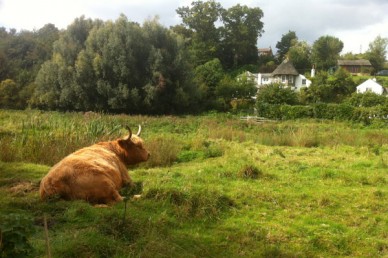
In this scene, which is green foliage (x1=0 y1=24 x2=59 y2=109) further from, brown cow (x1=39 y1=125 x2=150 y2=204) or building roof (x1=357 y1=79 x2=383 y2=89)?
building roof (x1=357 y1=79 x2=383 y2=89)

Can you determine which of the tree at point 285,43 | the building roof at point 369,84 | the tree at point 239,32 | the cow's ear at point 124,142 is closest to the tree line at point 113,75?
the building roof at point 369,84

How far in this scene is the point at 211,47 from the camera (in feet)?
208

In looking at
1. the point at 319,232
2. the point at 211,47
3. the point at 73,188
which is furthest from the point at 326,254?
the point at 211,47

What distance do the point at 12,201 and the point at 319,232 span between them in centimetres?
428

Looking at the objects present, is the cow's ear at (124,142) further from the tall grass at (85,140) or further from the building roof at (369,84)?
the building roof at (369,84)

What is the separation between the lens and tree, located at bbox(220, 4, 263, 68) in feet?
219

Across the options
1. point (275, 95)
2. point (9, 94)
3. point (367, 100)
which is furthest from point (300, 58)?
point (9, 94)

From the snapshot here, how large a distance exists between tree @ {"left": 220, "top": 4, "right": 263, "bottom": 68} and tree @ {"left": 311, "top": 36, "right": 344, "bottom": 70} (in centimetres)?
1051

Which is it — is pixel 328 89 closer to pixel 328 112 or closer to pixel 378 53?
pixel 328 112

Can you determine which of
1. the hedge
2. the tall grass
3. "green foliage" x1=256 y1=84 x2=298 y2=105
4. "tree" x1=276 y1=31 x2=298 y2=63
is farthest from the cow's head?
"tree" x1=276 y1=31 x2=298 y2=63

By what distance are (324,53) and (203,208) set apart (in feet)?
234

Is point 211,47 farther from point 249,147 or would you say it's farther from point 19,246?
point 19,246

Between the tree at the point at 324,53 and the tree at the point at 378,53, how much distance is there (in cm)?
1333

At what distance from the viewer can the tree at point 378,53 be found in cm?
8162
